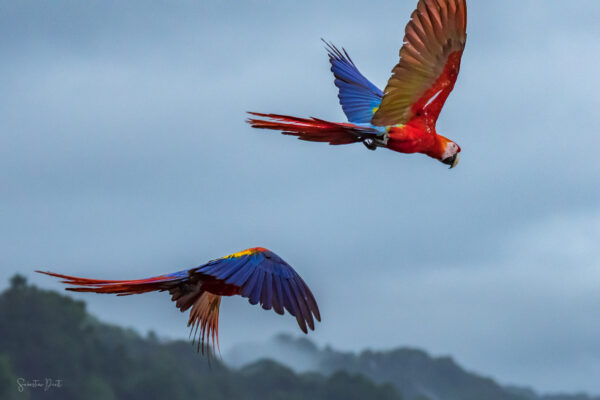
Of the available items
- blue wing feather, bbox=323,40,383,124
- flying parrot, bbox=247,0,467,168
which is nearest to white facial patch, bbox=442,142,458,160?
flying parrot, bbox=247,0,467,168

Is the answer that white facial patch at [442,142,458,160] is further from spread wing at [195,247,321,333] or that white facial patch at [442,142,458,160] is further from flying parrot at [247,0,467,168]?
spread wing at [195,247,321,333]

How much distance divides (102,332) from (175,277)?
68836 mm

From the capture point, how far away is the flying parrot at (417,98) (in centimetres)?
896

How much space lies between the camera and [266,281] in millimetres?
8477

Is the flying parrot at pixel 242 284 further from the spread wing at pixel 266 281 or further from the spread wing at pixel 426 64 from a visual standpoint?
the spread wing at pixel 426 64

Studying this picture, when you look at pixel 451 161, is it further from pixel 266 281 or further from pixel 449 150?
pixel 266 281

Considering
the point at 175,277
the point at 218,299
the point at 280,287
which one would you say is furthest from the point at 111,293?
the point at 218,299

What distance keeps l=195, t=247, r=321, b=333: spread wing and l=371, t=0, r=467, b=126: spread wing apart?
1659mm

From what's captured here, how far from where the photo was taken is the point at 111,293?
8.30 metres

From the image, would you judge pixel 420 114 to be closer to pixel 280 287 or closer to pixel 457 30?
Result: pixel 457 30

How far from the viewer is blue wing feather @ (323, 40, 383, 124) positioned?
1102 centimetres

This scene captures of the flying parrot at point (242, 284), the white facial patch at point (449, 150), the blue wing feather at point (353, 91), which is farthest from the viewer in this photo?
the blue wing feather at point (353, 91)

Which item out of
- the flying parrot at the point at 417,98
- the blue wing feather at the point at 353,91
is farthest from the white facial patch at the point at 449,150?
the blue wing feather at the point at 353,91

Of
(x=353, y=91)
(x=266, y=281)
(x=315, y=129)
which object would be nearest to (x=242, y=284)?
(x=266, y=281)
